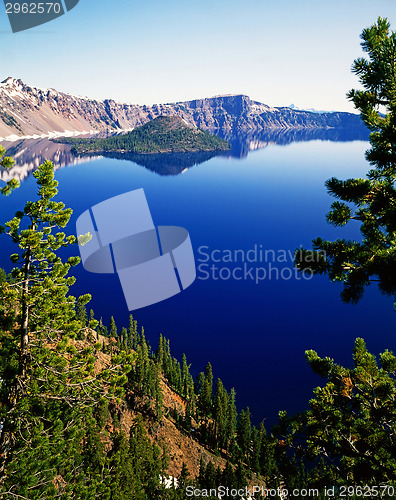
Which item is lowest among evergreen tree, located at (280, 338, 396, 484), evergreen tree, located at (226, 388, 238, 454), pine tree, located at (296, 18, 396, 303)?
evergreen tree, located at (226, 388, 238, 454)

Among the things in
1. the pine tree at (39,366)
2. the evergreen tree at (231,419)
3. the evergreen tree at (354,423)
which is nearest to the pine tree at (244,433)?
the evergreen tree at (231,419)

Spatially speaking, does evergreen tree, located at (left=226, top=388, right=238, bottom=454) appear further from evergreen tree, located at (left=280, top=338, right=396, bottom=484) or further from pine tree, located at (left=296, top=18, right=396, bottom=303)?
pine tree, located at (left=296, top=18, right=396, bottom=303)

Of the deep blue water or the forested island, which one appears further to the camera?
the deep blue water

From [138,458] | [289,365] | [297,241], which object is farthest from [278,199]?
[138,458]

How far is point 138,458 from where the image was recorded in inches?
1684

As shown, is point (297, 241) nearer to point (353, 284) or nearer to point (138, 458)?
point (138, 458)

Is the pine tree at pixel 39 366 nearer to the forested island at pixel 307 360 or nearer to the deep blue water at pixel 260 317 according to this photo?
the forested island at pixel 307 360

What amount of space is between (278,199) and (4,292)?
602ft

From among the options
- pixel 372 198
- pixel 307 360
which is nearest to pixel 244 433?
pixel 307 360

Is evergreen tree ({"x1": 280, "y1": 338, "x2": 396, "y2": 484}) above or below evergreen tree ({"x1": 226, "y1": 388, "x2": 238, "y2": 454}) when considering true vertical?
above

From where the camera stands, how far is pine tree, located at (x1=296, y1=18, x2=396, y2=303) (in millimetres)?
7090

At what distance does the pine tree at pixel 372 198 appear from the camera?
7090 mm

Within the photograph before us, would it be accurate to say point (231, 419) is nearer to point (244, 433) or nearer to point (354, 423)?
point (244, 433)

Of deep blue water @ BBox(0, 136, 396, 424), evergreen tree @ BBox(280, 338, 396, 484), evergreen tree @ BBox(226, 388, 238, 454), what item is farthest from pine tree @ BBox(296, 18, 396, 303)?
deep blue water @ BBox(0, 136, 396, 424)
